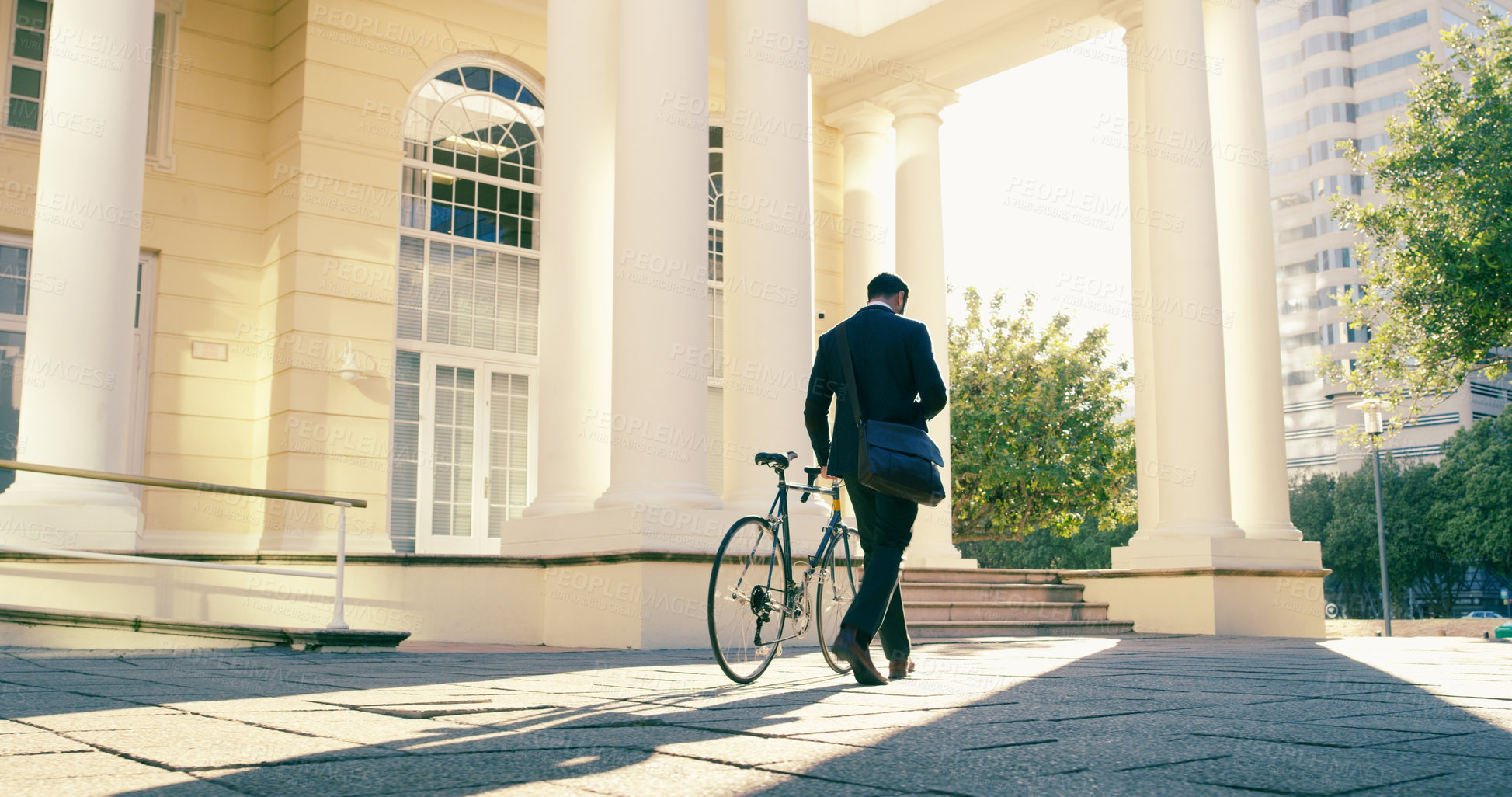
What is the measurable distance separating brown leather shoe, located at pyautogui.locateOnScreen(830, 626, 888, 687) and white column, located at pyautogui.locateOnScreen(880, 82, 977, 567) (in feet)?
34.5

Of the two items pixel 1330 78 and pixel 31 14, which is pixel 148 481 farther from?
pixel 1330 78

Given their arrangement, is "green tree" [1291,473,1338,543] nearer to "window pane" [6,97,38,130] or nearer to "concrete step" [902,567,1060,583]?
"concrete step" [902,567,1060,583]

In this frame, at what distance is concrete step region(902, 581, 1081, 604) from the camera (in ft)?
42.8

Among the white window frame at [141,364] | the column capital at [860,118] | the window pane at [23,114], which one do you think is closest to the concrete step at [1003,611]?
the column capital at [860,118]

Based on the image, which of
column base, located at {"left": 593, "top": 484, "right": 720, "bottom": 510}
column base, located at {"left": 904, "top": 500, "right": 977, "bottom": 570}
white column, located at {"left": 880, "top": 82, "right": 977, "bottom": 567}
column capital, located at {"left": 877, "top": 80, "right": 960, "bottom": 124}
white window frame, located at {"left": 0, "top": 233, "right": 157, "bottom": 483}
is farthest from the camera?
column capital, located at {"left": 877, "top": 80, "right": 960, "bottom": 124}

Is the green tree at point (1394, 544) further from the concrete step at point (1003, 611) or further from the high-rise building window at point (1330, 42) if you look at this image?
the high-rise building window at point (1330, 42)

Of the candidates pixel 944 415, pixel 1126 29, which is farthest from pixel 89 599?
pixel 1126 29

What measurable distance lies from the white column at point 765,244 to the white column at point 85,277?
189 inches

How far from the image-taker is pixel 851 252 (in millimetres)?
17812

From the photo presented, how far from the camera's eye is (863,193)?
17797mm

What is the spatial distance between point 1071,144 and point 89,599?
44.6m

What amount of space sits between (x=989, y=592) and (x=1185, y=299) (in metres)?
3.86

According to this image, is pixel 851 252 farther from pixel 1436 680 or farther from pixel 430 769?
pixel 430 769

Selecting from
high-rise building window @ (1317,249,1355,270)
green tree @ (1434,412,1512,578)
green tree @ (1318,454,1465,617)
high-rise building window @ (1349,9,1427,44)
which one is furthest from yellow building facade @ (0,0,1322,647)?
high-rise building window @ (1349,9,1427,44)
